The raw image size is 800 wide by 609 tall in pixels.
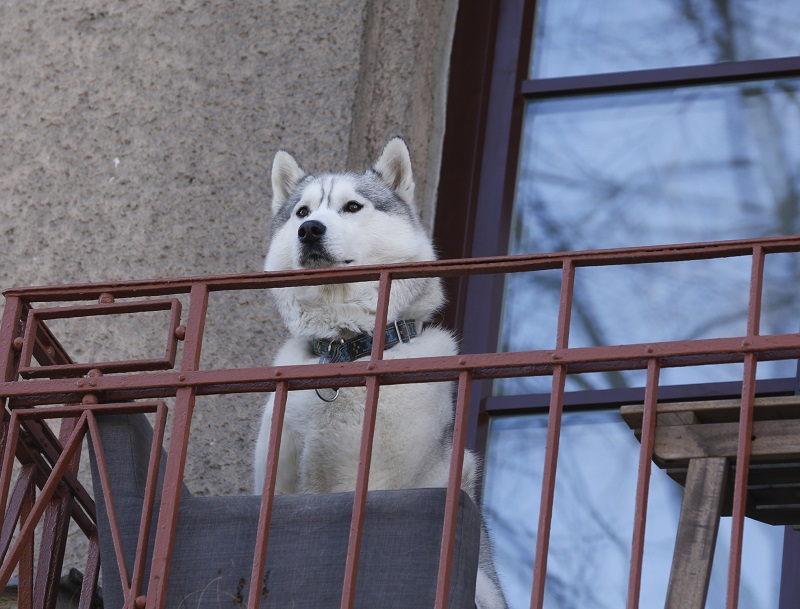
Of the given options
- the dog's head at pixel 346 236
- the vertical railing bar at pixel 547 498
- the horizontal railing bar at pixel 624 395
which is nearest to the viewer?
the vertical railing bar at pixel 547 498

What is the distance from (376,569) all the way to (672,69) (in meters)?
3.11

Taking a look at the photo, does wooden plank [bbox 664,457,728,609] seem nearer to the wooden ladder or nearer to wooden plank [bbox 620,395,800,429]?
the wooden ladder

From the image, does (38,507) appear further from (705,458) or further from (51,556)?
(705,458)

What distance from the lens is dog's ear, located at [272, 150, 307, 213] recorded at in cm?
597

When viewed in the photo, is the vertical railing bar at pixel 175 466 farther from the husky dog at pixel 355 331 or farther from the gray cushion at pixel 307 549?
the husky dog at pixel 355 331

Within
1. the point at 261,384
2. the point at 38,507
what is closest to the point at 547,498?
the point at 261,384

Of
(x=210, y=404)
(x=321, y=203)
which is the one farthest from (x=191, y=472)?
(x=321, y=203)

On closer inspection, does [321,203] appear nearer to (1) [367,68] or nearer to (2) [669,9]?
(1) [367,68]

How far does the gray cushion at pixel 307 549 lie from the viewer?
3.93 m

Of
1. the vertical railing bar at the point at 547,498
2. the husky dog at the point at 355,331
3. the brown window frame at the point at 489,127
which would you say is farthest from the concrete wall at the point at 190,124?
the vertical railing bar at the point at 547,498

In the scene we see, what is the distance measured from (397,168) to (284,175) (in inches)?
Answer: 16.6

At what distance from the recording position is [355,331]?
5379 millimetres

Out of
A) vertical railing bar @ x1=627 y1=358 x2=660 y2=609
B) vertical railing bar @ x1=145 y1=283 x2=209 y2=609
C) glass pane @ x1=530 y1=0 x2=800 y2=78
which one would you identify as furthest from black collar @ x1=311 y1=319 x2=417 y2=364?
glass pane @ x1=530 y1=0 x2=800 y2=78

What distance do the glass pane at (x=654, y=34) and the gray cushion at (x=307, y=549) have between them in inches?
118
